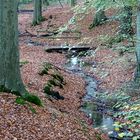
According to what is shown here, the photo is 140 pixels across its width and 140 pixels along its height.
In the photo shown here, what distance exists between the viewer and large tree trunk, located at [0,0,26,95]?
9609mm

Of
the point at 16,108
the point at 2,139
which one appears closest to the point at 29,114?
the point at 16,108

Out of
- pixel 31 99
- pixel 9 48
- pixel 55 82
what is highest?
pixel 9 48

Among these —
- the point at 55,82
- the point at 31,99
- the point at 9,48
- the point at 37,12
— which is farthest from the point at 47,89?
the point at 37,12

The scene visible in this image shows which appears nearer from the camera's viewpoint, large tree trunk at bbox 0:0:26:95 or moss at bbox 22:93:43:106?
large tree trunk at bbox 0:0:26:95

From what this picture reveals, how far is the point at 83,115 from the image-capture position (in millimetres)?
12758

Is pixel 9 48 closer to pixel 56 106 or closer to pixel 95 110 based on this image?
pixel 56 106

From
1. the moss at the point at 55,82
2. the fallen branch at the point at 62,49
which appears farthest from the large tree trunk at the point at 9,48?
the fallen branch at the point at 62,49

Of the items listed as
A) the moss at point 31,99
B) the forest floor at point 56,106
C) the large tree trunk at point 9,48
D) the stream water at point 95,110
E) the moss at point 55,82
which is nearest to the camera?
the forest floor at point 56,106

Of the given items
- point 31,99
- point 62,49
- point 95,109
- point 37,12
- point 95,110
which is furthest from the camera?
point 37,12

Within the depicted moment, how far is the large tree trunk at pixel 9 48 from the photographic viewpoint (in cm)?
961

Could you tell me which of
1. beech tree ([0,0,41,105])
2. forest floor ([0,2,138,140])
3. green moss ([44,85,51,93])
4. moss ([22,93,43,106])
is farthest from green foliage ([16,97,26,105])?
green moss ([44,85,51,93])

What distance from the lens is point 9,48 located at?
32.5 ft

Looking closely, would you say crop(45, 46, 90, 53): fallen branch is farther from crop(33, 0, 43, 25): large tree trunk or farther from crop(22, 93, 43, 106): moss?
crop(22, 93, 43, 106): moss

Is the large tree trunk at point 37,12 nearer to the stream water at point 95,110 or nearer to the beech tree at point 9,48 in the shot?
the stream water at point 95,110
